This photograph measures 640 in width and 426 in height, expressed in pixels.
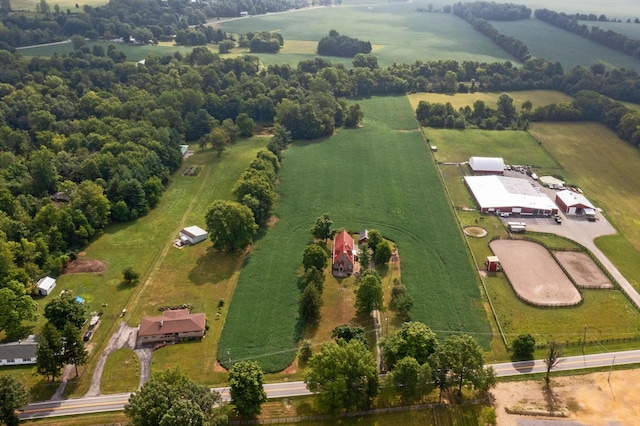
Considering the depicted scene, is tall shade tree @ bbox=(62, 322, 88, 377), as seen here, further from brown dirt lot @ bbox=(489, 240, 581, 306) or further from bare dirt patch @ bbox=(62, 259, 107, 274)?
brown dirt lot @ bbox=(489, 240, 581, 306)

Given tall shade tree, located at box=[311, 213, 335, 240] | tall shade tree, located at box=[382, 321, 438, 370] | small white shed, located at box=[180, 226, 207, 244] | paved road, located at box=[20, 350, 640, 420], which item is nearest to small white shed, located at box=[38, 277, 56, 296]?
paved road, located at box=[20, 350, 640, 420]

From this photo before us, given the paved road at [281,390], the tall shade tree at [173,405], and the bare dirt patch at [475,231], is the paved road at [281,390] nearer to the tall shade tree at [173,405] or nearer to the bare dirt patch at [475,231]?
the tall shade tree at [173,405]

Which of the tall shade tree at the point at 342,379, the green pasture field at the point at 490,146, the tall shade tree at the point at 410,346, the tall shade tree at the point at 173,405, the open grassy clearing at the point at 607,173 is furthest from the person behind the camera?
the green pasture field at the point at 490,146

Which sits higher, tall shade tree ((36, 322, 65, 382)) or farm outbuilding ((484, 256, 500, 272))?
tall shade tree ((36, 322, 65, 382))

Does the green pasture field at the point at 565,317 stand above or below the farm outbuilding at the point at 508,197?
below

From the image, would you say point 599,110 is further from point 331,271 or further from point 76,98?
point 76,98

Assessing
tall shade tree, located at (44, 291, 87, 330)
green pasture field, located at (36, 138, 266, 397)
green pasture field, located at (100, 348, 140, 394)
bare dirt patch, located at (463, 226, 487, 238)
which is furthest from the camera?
bare dirt patch, located at (463, 226, 487, 238)

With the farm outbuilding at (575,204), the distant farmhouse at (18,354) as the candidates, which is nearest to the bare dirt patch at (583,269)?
the farm outbuilding at (575,204)
